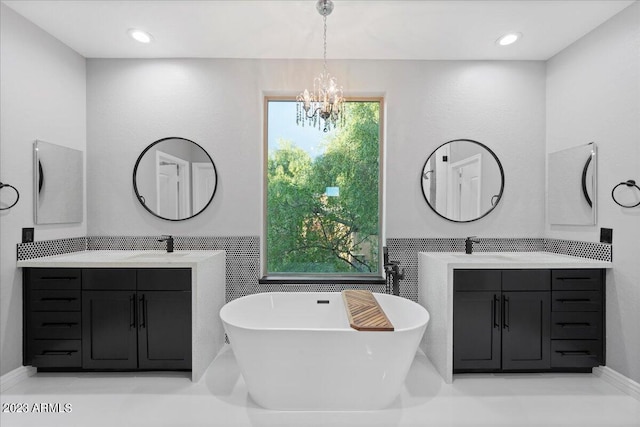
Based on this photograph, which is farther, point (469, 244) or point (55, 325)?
point (469, 244)

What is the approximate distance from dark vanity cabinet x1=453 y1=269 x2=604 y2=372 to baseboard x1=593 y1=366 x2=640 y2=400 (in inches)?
3.3

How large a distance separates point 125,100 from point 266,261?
2.00 meters

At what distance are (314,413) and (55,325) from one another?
202cm

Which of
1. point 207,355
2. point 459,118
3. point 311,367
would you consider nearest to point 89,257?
point 207,355

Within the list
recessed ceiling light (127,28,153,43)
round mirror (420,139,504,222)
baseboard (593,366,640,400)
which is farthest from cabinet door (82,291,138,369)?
baseboard (593,366,640,400)

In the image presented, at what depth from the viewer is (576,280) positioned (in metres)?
2.39

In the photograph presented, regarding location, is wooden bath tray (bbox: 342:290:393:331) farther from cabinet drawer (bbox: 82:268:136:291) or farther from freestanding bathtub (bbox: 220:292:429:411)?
cabinet drawer (bbox: 82:268:136:291)

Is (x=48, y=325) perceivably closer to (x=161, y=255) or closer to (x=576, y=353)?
(x=161, y=255)

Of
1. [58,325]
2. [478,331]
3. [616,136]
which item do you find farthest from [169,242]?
[616,136]

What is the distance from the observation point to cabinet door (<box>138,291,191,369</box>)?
2.37 meters

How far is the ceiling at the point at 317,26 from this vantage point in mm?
2209

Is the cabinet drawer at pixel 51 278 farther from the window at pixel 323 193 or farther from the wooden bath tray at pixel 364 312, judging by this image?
the wooden bath tray at pixel 364 312

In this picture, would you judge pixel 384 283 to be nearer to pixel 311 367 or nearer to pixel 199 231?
pixel 311 367

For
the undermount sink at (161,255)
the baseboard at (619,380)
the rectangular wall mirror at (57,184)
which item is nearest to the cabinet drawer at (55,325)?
the undermount sink at (161,255)
